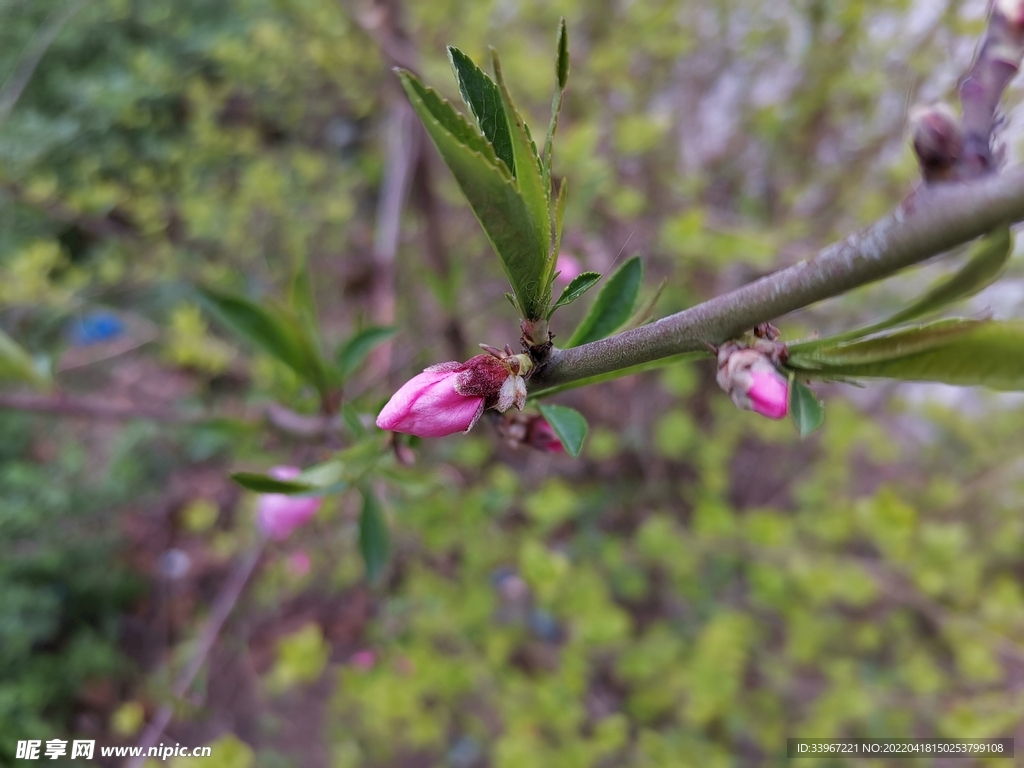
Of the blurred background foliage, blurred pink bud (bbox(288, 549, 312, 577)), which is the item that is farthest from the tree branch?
blurred pink bud (bbox(288, 549, 312, 577))

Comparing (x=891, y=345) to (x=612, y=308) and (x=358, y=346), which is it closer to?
(x=612, y=308)

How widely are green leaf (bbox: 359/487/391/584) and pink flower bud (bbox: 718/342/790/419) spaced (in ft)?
1.61

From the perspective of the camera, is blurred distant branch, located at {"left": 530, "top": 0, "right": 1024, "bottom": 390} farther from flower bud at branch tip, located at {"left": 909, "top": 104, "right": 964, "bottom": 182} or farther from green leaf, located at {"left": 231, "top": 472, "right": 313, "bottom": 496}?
green leaf, located at {"left": 231, "top": 472, "right": 313, "bottom": 496}

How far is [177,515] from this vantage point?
2.37 m

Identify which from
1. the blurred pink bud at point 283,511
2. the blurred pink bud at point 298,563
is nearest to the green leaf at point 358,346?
the blurred pink bud at point 283,511

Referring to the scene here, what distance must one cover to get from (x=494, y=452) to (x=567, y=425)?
1.71m

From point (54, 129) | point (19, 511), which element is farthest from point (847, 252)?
point (54, 129)

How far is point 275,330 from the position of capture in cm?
79

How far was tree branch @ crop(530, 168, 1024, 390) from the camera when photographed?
0.91 feet

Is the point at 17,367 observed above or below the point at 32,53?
below

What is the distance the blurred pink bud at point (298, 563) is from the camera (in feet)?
5.33

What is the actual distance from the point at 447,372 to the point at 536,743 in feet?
4.50

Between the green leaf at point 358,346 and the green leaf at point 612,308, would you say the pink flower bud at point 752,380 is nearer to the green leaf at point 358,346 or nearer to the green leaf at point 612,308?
the green leaf at point 612,308

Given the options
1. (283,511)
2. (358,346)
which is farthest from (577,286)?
(283,511)
